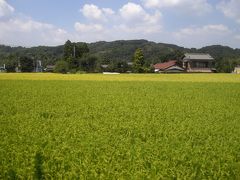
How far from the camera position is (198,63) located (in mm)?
121750

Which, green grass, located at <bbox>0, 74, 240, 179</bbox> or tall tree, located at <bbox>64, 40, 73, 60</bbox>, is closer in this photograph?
green grass, located at <bbox>0, 74, 240, 179</bbox>

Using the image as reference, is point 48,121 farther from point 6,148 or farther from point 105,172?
point 105,172

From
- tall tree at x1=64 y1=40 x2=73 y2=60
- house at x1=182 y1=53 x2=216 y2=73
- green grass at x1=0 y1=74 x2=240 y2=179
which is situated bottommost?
green grass at x1=0 y1=74 x2=240 y2=179

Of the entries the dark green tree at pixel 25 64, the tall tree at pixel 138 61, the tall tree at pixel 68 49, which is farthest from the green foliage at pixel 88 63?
the dark green tree at pixel 25 64

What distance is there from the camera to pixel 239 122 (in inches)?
558

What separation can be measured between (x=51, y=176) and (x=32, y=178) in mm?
362

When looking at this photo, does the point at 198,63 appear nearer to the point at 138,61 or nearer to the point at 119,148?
the point at 138,61

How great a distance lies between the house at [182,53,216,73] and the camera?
395ft

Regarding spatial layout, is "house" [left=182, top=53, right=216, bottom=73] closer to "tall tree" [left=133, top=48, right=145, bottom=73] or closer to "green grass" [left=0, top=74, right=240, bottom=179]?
"tall tree" [left=133, top=48, right=145, bottom=73]

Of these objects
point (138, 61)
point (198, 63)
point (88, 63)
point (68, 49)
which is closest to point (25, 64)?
point (68, 49)

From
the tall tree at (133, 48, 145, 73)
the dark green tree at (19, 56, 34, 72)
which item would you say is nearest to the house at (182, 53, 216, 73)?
the tall tree at (133, 48, 145, 73)

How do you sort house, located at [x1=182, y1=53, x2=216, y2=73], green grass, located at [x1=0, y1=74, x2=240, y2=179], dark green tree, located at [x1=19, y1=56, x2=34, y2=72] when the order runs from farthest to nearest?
house, located at [x1=182, y1=53, x2=216, y2=73] → dark green tree, located at [x1=19, y1=56, x2=34, y2=72] → green grass, located at [x1=0, y1=74, x2=240, y2=179]

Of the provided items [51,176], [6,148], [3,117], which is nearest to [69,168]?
[51,176]

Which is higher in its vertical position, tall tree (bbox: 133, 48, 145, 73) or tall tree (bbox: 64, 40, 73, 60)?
tall tree (bbox: 64, 40, 73, 60)
